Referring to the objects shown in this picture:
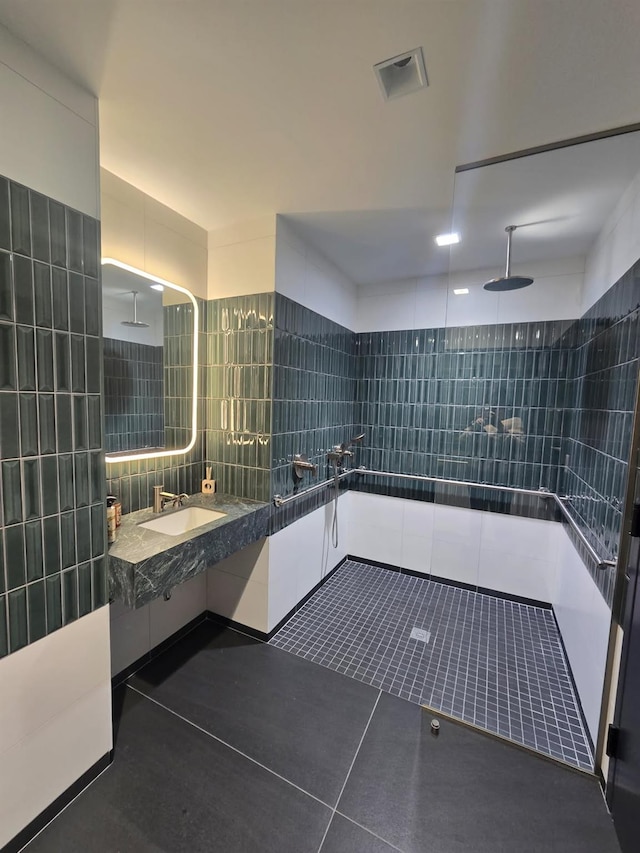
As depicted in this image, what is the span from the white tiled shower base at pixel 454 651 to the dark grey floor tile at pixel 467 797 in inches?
4.9

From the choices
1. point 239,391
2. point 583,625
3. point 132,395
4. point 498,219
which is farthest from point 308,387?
point 583,625

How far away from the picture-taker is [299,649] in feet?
7.02

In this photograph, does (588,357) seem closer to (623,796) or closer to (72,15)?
(623,796)

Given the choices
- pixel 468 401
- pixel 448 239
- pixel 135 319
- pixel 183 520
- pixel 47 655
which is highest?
pixel 448 239

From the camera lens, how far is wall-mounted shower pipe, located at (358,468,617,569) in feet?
5.53

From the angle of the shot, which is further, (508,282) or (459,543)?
(459,543)

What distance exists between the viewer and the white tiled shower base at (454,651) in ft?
5.64

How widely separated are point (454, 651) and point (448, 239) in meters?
2.61

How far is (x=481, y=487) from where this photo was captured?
9.09 feet

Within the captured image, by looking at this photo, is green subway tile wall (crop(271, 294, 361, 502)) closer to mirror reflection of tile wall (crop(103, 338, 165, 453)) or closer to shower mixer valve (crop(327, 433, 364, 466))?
shower mixer valve (crop(327, 433, 364, 466))

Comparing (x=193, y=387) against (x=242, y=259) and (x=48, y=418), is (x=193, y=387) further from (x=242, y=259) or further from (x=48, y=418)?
(x=48, y=418)

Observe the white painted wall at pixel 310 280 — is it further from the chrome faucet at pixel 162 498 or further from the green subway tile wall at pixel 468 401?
the chrome faucet at pixel 162 498

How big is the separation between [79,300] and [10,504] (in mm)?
717

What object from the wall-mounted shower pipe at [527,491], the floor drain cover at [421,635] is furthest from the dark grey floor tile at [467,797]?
the wall-mounted shower pipe at [527,491]
